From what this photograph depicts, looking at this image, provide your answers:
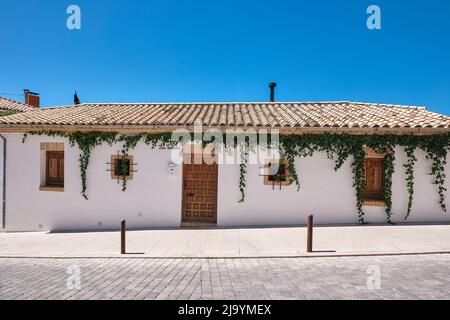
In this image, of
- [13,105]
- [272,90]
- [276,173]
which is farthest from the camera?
[13,105]

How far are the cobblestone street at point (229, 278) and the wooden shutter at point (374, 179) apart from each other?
3.10 m

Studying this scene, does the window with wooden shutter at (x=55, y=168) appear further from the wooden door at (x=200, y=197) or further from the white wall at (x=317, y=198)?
the white wall at (x=317, y=198)

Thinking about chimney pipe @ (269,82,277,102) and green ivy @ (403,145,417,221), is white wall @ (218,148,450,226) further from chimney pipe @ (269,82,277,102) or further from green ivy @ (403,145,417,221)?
chimney pipe @ (269,82,277,102)

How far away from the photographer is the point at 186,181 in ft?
27.7

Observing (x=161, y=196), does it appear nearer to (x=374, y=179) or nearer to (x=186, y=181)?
(x=186, y=181)

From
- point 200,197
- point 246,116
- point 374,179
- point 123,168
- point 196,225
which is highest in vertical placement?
point 246,116

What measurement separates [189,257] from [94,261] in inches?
81.4

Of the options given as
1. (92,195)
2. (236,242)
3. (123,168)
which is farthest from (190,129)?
(92,195)

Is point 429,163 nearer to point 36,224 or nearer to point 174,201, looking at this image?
point 174,201

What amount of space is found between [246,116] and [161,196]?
422 centimetres

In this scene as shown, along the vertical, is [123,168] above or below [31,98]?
A: below

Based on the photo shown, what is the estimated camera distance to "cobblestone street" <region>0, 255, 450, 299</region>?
366 cm

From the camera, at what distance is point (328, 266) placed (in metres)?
4.74
